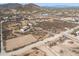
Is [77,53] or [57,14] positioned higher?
[57,14]

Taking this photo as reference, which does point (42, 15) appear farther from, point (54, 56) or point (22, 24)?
point (54, 56)

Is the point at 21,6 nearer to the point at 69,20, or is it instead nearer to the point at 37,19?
the point at 37,19

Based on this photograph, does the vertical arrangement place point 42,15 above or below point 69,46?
above

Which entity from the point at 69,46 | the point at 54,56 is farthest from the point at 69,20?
the point at 54,56

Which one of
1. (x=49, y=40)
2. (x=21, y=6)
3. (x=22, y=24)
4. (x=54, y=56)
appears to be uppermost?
(x=21, y=6)

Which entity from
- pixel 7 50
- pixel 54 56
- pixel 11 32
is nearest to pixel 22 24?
pixel 11 32

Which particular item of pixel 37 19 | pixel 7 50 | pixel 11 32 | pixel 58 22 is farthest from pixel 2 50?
pixel 58 22

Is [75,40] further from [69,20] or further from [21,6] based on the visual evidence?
[21,6]

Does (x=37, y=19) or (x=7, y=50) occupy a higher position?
(x=37, y=19)
